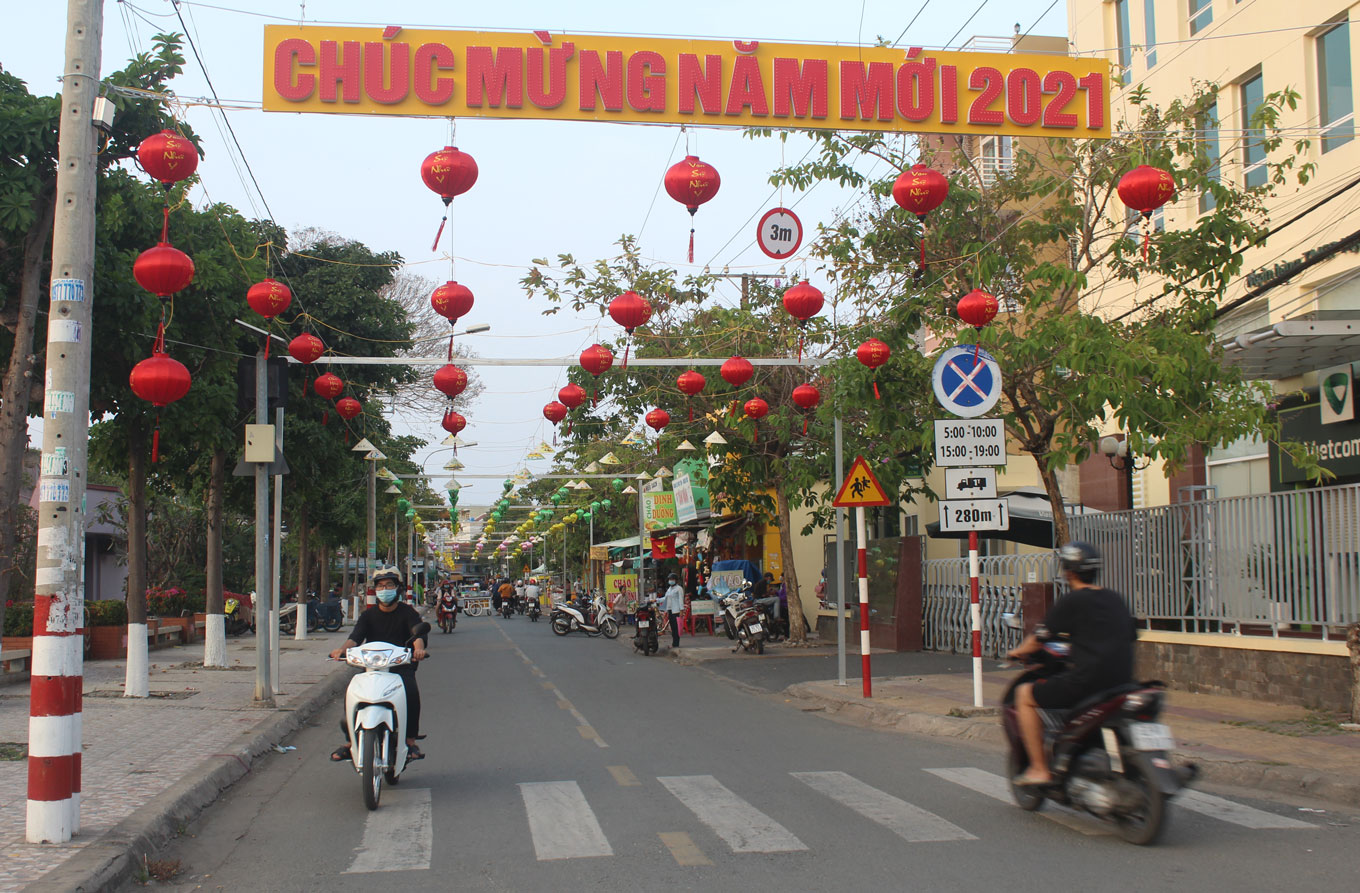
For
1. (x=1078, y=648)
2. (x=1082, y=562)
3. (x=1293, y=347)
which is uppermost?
(x=1293, y=347)

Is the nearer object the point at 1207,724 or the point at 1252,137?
the point at 1207,724

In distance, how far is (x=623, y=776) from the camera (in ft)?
32.0

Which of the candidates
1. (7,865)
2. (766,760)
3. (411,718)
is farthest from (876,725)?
(7,865)

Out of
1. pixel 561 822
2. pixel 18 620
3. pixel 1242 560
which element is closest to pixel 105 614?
pixel 18 620

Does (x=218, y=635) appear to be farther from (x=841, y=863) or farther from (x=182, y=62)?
(x=841, y=863)

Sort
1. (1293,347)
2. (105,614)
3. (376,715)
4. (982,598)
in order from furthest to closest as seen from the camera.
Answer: (105,614) → (982,598) → (1293,347) → (376,715)

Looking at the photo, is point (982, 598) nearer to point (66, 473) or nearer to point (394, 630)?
point (394, 630)

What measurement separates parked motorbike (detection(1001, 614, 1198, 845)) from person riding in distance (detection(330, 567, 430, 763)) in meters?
4.75

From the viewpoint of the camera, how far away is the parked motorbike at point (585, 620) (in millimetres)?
35688

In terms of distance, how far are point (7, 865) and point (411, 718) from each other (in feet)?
12.0

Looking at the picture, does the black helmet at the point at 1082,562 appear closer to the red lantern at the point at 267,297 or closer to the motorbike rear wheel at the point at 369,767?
the motorbike rear wheel at the point at 369,767

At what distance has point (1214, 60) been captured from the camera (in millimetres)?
19453

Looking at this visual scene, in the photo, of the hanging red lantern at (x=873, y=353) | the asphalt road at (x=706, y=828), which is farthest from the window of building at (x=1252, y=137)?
the asphalt road at (x=706, y=828)

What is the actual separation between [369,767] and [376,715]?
1.44 ft
